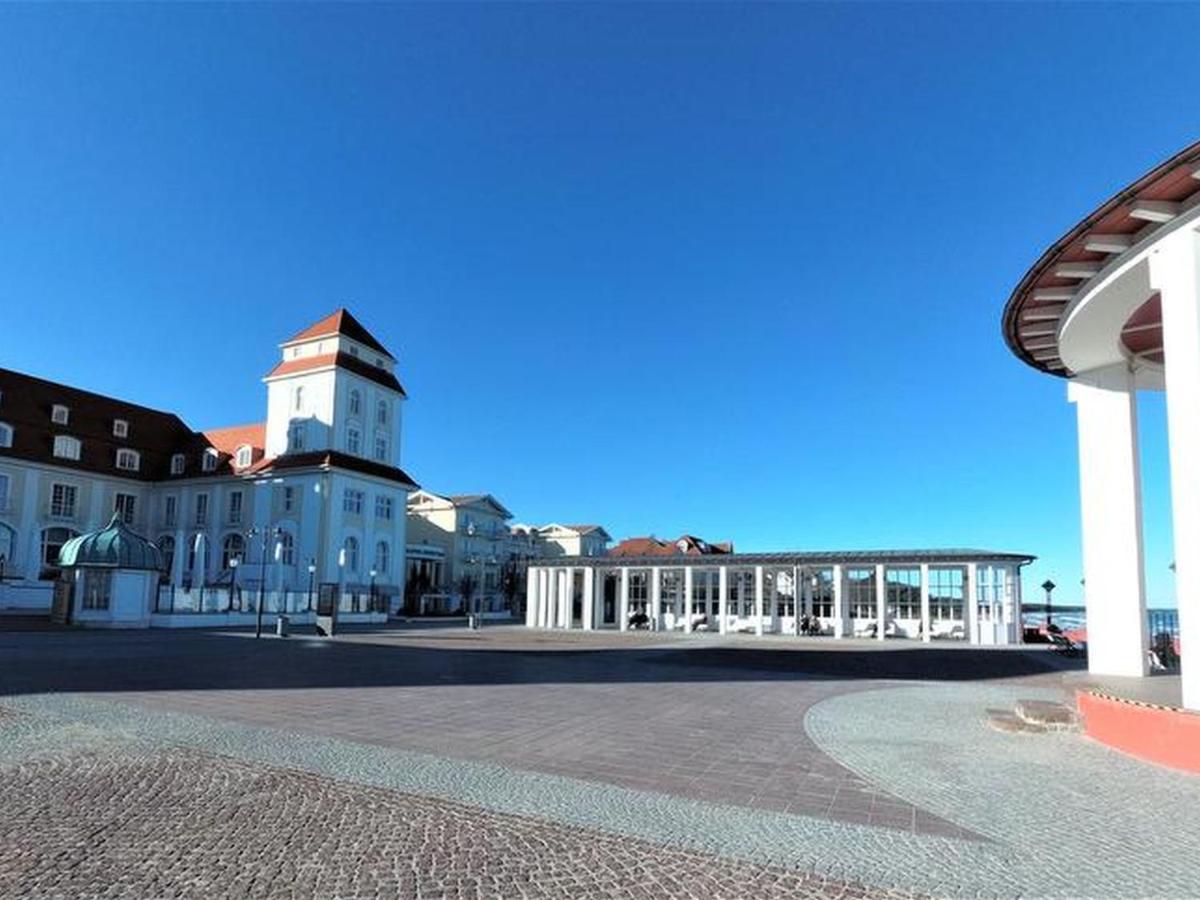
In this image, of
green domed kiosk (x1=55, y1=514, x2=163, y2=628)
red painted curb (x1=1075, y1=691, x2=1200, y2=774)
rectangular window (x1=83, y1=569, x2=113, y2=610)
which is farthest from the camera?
rectangular window (x1=83, y1=569, x2=113, y2=610)

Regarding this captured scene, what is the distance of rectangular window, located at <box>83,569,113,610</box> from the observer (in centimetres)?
3431

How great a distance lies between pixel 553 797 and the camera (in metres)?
6.76

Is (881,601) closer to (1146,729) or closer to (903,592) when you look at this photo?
(903,592)

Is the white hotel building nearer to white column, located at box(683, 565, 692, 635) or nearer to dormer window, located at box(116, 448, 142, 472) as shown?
dormer window, located at box(116, 448, 142, 472)

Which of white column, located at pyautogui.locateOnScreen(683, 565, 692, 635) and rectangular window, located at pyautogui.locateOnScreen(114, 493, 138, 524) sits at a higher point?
rectangular window, located at pyautogui.locateOnScreen(114, 493, 138, 524)

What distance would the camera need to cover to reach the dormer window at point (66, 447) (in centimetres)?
5822

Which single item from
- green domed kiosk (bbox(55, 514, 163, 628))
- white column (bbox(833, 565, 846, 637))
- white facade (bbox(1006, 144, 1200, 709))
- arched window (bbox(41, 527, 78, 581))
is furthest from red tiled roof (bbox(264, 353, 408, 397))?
white facade (bbox(1006, 144, 1200, 709))

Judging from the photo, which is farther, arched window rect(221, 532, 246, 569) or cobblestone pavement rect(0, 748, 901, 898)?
arched window rect(221, 532, 246, 569)

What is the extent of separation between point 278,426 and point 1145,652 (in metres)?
59.1

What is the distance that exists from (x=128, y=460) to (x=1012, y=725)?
67620mm

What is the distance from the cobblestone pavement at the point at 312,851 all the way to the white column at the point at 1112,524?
33.6 ft

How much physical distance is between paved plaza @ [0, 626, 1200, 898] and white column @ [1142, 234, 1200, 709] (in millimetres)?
1398

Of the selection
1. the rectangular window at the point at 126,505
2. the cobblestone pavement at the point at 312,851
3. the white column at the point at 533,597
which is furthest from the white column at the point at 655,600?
the rectangular window at the point at 126,505

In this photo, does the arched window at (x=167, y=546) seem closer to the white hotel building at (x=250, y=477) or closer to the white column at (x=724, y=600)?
the white hotel building at (x=250, y=477)
